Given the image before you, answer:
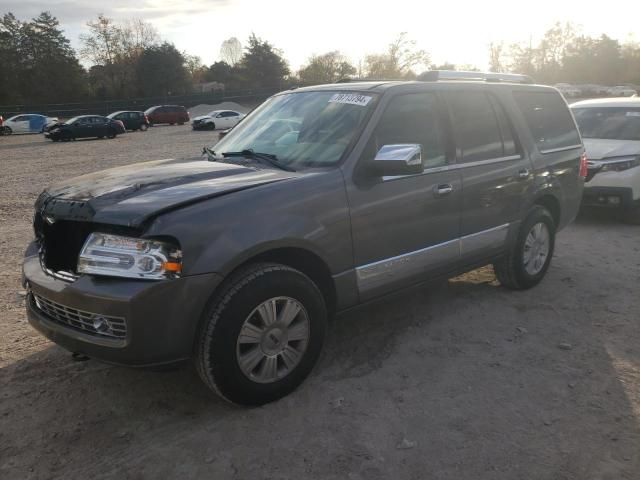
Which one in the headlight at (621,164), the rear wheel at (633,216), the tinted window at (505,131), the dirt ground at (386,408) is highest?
the tinted window at (505,131)

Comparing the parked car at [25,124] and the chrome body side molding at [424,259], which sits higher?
the parked car at [25,124]

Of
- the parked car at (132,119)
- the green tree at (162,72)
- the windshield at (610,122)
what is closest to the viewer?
the windshield at (610,122)

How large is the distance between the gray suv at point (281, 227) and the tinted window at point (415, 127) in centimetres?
1

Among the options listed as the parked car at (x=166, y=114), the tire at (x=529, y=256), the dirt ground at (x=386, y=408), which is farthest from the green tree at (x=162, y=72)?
the tire at (x=529, y=256)

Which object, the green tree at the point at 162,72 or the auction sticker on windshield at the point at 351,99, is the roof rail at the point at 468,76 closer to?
the auction sticker on windshield at the point at 351,99

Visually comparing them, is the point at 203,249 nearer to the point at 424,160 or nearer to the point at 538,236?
the point at 424,160

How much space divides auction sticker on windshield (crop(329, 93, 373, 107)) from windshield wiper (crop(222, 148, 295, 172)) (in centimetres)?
65

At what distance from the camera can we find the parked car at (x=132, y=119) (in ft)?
116

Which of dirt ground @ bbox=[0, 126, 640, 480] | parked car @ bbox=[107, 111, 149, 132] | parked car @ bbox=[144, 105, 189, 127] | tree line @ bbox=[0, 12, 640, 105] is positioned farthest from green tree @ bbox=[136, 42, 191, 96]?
dirt ground @ bbox=[0, 126, 640, 480]

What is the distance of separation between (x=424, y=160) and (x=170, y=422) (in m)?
2.48

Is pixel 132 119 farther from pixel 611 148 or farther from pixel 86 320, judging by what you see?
pixel 86 320

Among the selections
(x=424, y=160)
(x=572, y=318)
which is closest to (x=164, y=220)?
(x=424, y=160)

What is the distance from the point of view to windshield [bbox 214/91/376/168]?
373 cm

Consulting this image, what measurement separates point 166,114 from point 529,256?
4037cm
